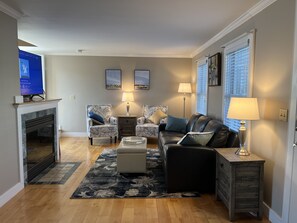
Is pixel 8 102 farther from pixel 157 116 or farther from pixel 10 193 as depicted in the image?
pixel 157 116

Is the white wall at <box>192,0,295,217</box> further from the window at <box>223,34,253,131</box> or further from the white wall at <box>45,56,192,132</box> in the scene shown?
the white wall at <box>45,56,192,132</box>

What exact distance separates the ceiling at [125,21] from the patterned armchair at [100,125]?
170cm

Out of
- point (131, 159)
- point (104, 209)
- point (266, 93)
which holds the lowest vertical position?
point (104, 209)

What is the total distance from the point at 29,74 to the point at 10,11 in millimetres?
971

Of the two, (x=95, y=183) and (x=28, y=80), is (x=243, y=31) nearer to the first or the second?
(x=95, y=183)

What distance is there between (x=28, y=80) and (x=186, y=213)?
2892 mm

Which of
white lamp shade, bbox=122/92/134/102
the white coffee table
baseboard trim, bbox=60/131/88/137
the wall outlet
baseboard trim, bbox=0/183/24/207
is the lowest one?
baseboard trim, bbox=0/183/24/207

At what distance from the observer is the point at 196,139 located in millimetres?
2957

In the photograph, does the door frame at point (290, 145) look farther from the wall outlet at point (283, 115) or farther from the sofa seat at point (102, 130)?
the sofa seat at point (102, 130)

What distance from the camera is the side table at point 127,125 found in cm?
592

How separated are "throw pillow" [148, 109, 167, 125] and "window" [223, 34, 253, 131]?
92.2 inches

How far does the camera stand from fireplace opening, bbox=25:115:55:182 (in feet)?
11.1

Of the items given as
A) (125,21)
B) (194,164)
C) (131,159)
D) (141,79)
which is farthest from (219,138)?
(141,79)

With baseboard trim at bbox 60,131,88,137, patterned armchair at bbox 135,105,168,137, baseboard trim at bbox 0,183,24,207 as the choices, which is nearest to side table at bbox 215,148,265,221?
baseboard trim at bbox 0,183,24,207
